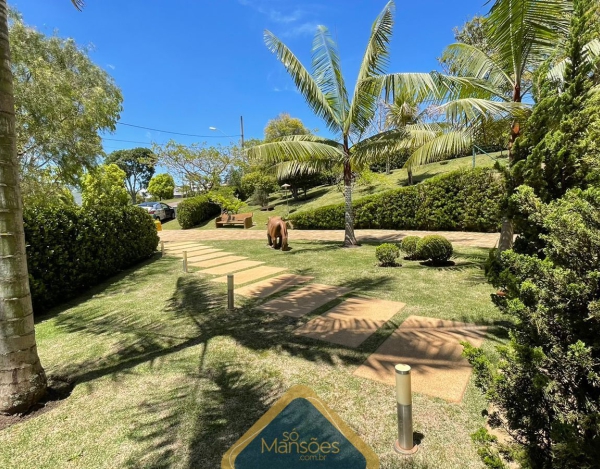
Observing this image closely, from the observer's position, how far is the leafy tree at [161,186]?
46.7 m

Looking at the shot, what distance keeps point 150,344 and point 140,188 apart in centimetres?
6225

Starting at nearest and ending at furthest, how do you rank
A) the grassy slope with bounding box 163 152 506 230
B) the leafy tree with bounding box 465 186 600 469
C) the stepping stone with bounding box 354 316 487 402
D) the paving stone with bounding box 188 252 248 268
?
the leafy tree with bounding box 465 186 600 469, the stepping stone with bounding box 354 316 487 402, the paving stone with bounding box 188 252 248 268, the grassy slope with bounding box 163 152 506 230

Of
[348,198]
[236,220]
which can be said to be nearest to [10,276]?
[348,198]

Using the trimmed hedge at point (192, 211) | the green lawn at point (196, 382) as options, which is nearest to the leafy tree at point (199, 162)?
the trimmed hedge at point (192, 211)

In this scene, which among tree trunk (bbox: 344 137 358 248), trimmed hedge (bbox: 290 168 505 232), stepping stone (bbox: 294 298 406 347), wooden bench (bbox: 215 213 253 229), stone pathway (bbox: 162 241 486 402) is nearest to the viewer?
stone pathway (bbox: 162 241 486 402)

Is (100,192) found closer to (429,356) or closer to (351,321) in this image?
(351,321)

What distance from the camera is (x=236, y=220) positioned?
21812 millimetres

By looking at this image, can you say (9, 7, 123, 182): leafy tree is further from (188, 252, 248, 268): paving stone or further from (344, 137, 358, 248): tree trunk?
(344, 137, 358, 248): tree trunk

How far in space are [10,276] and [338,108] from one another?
1021 centimetres

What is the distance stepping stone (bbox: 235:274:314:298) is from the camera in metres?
6.47

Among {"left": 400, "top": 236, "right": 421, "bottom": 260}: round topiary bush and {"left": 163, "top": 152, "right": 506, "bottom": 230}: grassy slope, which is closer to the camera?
{"left": 400, "top": 236, "right": 421, "bottom": 260}: round topiary bush

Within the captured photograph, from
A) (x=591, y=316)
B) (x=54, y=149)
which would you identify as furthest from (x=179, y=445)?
(x=54, y=149)

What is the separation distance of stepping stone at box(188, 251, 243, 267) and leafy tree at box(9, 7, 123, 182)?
14.2 ft

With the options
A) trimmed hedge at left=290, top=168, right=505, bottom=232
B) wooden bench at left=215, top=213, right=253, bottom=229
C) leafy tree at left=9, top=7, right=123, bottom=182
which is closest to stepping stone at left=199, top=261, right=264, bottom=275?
leafy tree at left=9, top=7, right=123, bottom=182
